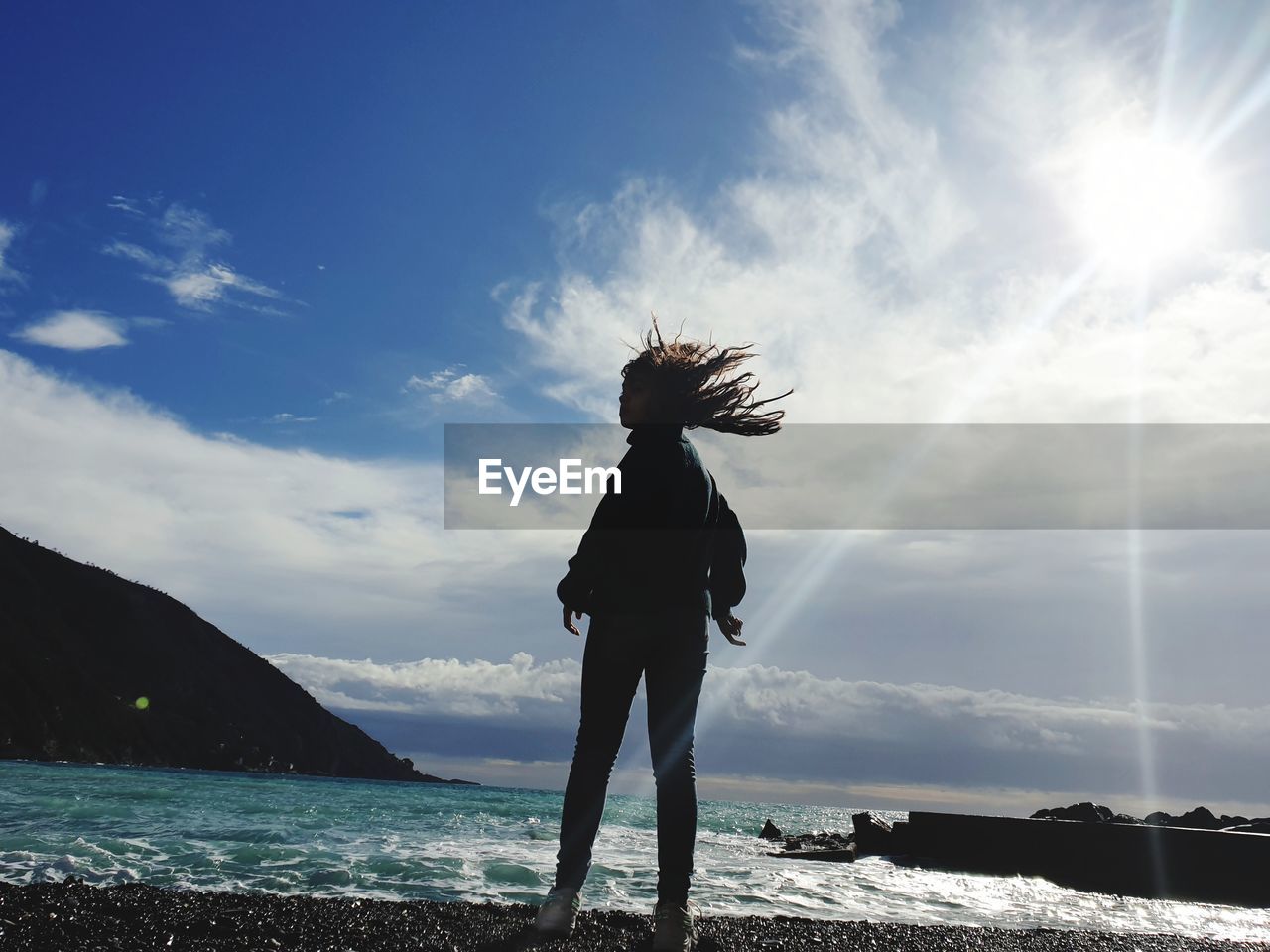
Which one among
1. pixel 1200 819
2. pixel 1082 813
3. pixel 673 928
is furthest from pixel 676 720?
pixel 1200 819

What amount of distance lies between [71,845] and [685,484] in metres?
6.86

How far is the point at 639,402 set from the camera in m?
3.70

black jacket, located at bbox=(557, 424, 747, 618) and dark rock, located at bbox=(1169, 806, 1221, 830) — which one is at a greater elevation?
black jacket, located at bbox=(557, 424, 747, 618)

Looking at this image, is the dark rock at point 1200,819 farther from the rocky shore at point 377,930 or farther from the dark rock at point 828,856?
the rocky shore at point 377,930

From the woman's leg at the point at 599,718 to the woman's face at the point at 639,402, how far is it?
3.11 ft

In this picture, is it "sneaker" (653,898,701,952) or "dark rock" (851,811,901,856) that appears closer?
"sneaker" (653,898,701,952)

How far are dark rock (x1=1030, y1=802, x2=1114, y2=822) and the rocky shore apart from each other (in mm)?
13453

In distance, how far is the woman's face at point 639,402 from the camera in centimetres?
369

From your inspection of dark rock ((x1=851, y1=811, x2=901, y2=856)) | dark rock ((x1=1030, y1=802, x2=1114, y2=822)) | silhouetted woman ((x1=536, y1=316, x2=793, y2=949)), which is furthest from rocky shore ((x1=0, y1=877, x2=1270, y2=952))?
dark rock ((x1=1030, y1=802, x2=1114, y2=822))

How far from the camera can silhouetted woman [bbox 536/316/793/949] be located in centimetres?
316

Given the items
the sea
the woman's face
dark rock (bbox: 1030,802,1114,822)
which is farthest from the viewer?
dark rock (bbox: 1030,802,1114,822)

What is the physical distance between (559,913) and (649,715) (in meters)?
0.84

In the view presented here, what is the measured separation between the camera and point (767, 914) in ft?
15.8

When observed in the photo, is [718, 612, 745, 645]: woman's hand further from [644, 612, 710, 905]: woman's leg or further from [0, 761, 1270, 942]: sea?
[0, 761, 1270, 942]: sea
